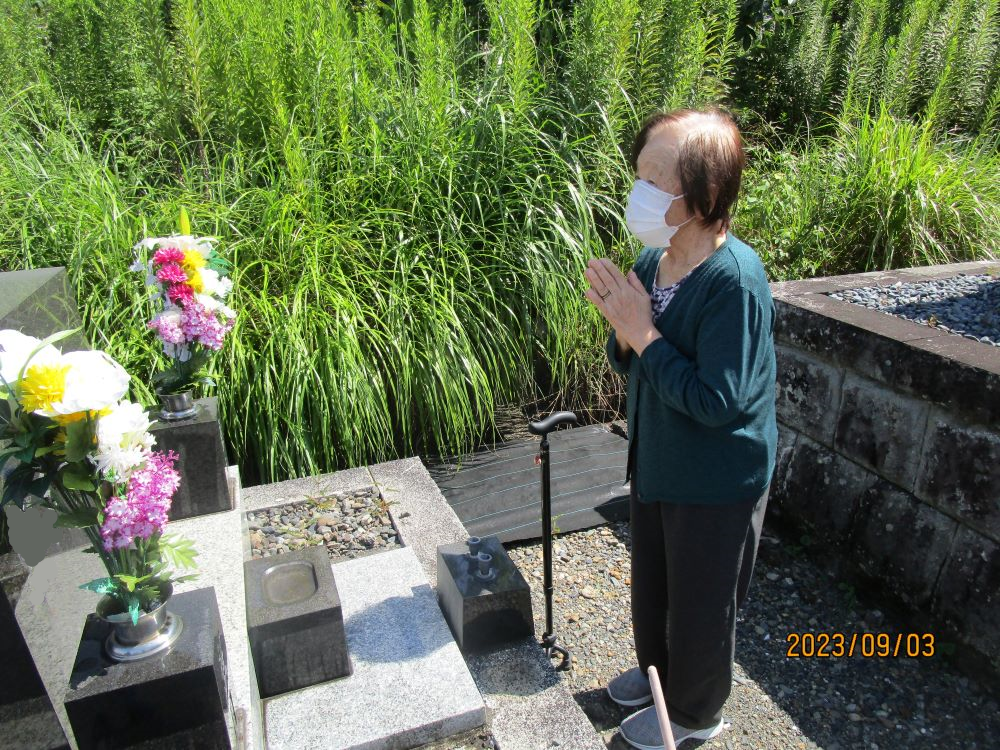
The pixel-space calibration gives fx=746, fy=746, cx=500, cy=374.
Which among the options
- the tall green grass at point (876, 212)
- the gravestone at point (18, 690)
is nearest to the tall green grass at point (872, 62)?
the tall green grass at point (876, 212)

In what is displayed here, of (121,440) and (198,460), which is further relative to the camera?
(198,460)

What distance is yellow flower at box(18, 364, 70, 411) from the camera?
1318 millimetres

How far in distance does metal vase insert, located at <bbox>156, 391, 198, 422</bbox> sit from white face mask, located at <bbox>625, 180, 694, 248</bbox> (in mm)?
1921

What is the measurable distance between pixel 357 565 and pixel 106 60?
394 cm

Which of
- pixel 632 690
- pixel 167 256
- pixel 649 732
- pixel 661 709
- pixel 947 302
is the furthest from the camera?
pixel 947 302

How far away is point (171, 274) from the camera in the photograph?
2604mm

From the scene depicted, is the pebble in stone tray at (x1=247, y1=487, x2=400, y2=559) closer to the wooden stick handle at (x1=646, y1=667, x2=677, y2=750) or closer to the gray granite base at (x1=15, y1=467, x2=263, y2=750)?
the gray granite base at (x1=15, y1=467, x2=263, y2=750)

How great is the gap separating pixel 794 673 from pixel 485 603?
1.18m

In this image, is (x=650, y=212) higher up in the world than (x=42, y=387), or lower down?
higher up

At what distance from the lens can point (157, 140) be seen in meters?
4.51

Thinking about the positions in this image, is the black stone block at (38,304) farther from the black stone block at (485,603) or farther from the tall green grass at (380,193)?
the black stone block at (485,603)

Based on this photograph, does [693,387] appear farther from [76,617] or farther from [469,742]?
[76,617]

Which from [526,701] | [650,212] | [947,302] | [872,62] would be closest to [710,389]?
[650,212]

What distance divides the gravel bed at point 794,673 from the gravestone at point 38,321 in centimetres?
171
